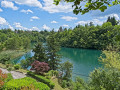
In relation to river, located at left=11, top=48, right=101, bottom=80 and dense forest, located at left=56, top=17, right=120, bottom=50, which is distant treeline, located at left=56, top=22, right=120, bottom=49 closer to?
dense forest, located at left=56, top=17, right=120, bottom=50

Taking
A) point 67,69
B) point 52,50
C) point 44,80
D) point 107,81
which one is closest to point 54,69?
point 52,50

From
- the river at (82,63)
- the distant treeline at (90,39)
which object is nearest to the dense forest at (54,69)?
the river at (82,63)

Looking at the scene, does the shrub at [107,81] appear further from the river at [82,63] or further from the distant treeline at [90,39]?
the distant treeline at [90,39]

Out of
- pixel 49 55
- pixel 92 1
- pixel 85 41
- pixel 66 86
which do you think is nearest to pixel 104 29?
pixel 85 41

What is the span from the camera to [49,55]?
1708 centimetres

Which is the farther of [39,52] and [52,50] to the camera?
[52,50]

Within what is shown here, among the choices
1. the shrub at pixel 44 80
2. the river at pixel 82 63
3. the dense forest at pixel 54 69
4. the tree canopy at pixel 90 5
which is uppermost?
the tree canopy at pixel 90 5

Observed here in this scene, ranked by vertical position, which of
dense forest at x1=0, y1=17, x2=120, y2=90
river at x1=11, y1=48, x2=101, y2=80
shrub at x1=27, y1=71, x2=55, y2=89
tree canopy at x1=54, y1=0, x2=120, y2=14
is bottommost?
river at x1=11, y1=48, x2=101, y2=80

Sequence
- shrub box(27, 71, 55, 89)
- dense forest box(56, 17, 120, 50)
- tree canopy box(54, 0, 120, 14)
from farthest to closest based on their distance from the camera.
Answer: dense forest box(56, 17, 120, 50) < shrub box(27, 71, 55, 89) < tree canopy box(54, 0, 120, 14)

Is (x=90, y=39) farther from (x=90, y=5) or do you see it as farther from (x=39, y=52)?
(x=90, y=5)

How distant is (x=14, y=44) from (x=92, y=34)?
3563cm

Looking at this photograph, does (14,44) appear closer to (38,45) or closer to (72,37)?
(38,45)

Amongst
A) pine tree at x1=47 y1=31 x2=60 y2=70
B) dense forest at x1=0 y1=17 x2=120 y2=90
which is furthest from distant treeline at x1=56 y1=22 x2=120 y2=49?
pine tree at x1=47 y1=31 x2=60 y2=70

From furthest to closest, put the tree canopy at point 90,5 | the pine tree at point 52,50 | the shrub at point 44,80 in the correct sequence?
the pine tree at point 52,50, the shrub at point 44,80, the tree canopy at point 90,5
